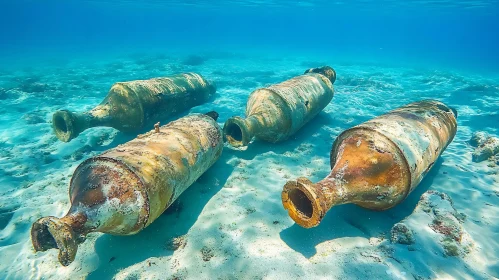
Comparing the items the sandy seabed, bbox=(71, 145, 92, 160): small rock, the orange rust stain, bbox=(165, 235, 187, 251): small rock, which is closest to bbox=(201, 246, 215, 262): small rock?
the sandy seabed

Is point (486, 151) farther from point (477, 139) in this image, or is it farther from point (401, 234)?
point (401, 234)

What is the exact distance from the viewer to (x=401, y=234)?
12.9ft

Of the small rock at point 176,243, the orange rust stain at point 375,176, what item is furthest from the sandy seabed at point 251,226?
the orange rust stain at point 375,176

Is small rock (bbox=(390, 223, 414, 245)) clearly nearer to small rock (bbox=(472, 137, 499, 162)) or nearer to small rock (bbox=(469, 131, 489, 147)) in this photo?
small rock (bbox=(472, 137, 499, 162))

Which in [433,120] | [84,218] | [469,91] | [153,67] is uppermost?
[433,120]

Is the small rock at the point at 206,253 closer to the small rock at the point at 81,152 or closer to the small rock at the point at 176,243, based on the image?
the small rock at the point at 176,243

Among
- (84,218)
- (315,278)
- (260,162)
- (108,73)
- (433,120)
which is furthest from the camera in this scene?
(108,73)

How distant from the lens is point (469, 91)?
14.6 m

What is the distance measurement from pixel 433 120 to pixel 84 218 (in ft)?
20.0

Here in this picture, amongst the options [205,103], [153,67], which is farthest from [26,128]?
[153,67]

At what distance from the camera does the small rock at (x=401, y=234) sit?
388 cm

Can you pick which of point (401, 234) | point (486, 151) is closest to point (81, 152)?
point (401, 234)

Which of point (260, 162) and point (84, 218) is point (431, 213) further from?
point (84, 218)

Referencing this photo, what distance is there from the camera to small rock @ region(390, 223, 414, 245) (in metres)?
3.88
